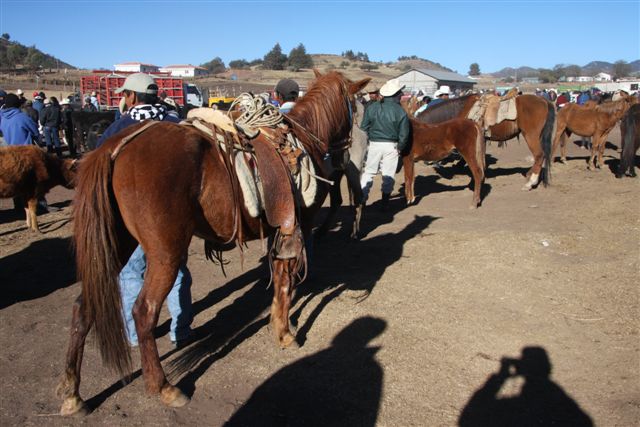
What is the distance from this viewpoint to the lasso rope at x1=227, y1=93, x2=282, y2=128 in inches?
156

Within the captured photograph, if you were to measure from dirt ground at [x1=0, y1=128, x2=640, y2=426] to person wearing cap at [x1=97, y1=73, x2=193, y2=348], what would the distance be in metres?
0.24

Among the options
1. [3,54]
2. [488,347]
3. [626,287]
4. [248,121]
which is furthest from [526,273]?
[3,54]

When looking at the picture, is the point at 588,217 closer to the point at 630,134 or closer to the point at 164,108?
the point at 630,134

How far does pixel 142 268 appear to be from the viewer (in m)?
4.11

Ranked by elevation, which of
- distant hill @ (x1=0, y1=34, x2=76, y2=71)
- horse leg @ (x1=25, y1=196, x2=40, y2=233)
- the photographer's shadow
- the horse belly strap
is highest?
distant hill @ (x1=0, y1=34, x2=76, y2=71)

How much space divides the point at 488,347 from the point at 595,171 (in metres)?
10.6

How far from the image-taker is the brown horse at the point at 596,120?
12.9 meters

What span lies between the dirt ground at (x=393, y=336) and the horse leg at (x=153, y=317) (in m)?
0.11

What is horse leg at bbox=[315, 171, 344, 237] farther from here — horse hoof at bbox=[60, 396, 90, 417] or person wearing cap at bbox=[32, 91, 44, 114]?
person wearing cap at bbox=[32, 91, 44, 114]

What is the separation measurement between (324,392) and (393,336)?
39.9 inches

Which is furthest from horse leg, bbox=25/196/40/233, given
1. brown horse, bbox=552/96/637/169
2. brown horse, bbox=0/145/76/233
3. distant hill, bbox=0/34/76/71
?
distant hill, bbox=0/34/76/71

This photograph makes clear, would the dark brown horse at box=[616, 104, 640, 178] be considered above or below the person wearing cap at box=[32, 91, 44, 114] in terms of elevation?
below

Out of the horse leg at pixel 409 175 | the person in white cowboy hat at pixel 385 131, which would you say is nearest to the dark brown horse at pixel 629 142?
the horse leg at pixel 409 175

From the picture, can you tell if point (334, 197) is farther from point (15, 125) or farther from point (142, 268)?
point (15, 125)
